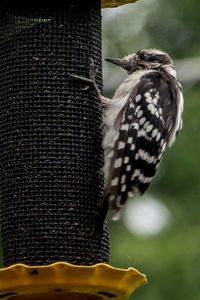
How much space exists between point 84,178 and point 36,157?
0.51m

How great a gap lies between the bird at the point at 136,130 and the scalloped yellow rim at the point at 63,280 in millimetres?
869

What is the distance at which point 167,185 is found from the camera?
19766mm

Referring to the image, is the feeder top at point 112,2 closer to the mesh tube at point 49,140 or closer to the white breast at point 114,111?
the mesh tube at point 49,140

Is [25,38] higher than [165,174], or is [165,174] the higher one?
[165,174]

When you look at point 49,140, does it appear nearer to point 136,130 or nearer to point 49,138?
point 49,138

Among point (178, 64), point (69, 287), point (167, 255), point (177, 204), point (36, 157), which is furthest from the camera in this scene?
point (177, 204)

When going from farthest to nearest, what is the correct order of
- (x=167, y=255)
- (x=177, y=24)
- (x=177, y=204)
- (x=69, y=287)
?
(x=177, y=24) → (x=177, y=204) → (x=167, y=255) → (x=69, y=287)

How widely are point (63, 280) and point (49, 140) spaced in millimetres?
1659

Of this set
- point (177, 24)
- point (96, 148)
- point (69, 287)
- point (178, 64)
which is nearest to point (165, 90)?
point (96, 148)

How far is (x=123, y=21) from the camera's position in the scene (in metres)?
21.0

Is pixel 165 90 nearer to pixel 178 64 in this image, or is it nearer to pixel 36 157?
pixel 36 157

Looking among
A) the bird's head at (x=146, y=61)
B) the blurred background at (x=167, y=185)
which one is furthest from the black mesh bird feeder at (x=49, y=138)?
the blurred background at (x=167, y=185)

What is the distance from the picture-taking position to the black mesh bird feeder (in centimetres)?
1123

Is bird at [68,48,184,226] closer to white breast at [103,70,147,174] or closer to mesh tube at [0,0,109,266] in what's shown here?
white breast at [103,70,147,174]
